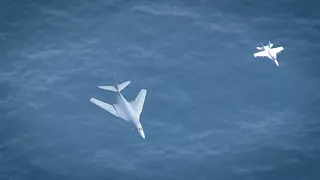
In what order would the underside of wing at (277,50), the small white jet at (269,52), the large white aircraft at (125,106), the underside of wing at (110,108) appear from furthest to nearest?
the underside of wing at (277,50) → the small white jet at (269,52) → the underside of wing at (110,108) → the large white aircraft at (125,106)

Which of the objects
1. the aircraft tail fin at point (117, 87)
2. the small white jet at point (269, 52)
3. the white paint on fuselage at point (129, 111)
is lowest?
the white paint on fuselage at point (129, 111)

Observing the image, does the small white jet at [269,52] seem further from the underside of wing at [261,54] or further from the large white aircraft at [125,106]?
the large white aircraft at [125,106]

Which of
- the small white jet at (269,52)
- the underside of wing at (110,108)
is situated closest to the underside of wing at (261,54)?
the small white jet at (269,52)

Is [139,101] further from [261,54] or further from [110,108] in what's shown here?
[261,54]

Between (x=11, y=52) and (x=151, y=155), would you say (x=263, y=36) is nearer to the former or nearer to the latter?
(x=151, y=155)

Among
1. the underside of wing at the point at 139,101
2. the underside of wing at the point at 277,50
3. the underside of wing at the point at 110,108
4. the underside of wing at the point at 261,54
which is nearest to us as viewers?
the underside of wing at the point at 139,101

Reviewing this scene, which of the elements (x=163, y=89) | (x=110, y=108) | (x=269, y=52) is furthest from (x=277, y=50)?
(x=110, y=108)

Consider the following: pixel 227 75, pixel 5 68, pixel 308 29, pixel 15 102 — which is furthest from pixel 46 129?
pixel 308 29

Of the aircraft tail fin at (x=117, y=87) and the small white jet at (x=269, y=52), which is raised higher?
the small white jet at (x=269, y=52)
